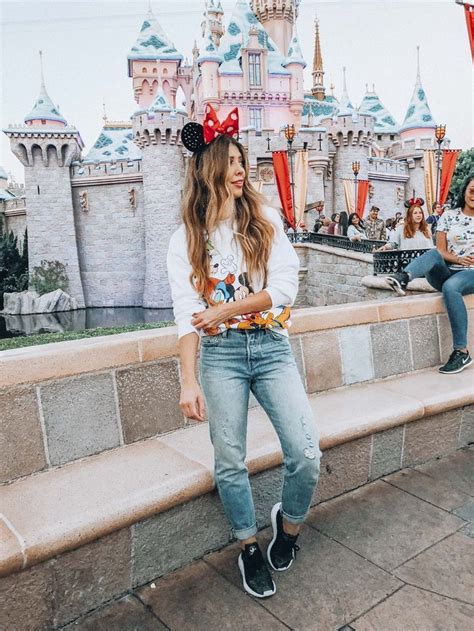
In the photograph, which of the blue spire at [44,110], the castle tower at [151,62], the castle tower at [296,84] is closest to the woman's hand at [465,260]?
the castle tower at [296,84]

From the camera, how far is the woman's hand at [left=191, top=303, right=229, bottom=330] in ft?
5.94

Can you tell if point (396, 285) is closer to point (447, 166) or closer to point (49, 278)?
point (447, 166)

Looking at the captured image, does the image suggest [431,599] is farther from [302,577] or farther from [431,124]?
[431,124]

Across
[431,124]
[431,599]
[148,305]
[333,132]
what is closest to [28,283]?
[148,305]

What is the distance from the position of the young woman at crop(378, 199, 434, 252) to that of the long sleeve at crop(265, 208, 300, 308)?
5.81 metres

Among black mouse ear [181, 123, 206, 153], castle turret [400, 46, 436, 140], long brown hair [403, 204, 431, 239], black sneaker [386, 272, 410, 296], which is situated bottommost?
black sneaker [386, 272, 410, 296]

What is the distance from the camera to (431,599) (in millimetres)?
1868

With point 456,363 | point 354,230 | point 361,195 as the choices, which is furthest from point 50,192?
point 456,363

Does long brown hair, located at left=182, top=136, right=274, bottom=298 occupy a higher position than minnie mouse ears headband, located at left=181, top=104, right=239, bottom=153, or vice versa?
minnie mouse ears headband, located at left=181, top=104, right=239, bottom=153

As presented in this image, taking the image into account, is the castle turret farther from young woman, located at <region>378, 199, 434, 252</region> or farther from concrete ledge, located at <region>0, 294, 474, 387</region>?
concrete ledge, located at <region>0, 294, 474, 387</region>

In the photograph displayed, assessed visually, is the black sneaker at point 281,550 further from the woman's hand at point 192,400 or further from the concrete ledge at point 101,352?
the concrete ledge at point 101,352

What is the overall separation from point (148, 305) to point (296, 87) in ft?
55.5

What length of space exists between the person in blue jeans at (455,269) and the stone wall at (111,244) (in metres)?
25.7

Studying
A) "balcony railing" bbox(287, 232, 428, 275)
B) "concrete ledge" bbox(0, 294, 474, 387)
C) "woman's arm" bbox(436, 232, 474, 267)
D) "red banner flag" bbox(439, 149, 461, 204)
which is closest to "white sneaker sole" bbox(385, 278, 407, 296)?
"woman's arm" bbox(436, 232, 474, 267)
